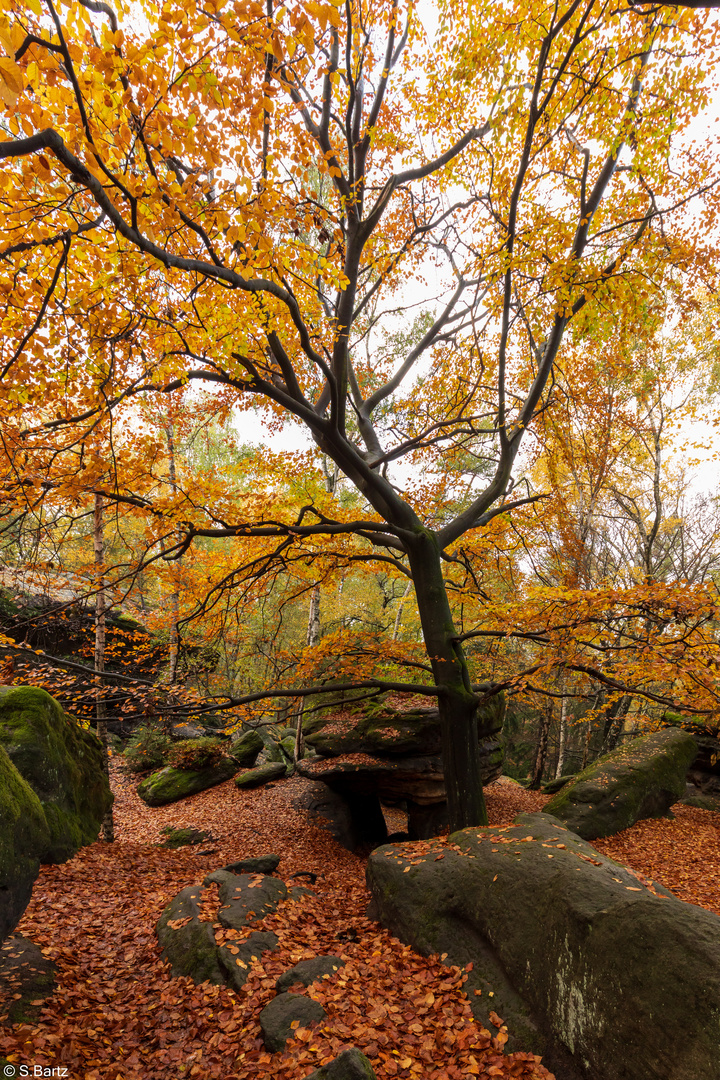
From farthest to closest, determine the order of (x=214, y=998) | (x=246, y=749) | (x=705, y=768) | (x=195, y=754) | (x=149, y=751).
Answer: (x=246, y=749) → (x=149, y=751) → (x=195, y=754) → (x=705, y=768) → (x=214, y=998)

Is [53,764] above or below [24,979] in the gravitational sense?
above

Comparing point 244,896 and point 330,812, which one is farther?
point 330,812

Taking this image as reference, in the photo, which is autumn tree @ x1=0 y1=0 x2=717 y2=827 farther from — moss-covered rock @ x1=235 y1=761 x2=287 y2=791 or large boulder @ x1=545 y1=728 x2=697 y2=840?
moss-covered rock @ x1=235 y1=761 x2=287 y2=791

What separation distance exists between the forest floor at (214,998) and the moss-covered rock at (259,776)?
17.5 ft

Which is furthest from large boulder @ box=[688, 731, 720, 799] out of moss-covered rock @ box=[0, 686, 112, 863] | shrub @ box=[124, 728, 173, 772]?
shrub @ box=[124, 728, 173, 772]

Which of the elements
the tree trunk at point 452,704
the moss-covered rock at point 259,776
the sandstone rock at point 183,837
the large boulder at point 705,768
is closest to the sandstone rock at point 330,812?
the moss-covered rock at point 259,776

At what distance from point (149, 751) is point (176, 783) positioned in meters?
2.02

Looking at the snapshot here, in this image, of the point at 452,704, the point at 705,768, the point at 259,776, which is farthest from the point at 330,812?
the point at 705,768

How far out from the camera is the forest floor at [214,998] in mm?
2986

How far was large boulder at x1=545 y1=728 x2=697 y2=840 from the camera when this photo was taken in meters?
8.64

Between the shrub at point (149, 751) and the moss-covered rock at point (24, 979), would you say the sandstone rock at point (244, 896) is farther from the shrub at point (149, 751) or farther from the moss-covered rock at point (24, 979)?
the shrub at point (149, 751)

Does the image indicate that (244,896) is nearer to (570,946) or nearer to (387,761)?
(570,946)

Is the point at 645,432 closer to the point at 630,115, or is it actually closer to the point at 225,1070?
the point at 630,115

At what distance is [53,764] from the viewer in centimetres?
625
